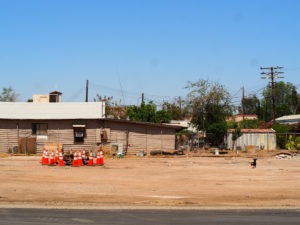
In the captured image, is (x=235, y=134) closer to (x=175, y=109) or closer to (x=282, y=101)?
(x=175, y=109)

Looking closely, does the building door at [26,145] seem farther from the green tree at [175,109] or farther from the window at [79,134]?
the green tree at [175,109]

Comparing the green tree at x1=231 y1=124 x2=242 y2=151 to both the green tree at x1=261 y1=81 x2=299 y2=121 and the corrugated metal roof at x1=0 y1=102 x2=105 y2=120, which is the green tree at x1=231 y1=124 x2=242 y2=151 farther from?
the green tree at x1=261 y1=81 x2=299 y2=121

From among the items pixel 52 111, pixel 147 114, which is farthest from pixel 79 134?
pixel 147 114

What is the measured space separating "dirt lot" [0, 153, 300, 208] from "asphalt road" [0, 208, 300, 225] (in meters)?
1.91

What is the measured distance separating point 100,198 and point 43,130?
96.6 ft

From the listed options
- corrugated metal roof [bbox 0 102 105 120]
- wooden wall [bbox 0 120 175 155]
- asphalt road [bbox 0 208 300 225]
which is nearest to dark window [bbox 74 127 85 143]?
wooden wall [bbox 0 120 175 155]

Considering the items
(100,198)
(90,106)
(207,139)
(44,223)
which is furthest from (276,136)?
(44,223)

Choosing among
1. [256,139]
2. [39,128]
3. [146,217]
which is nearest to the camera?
[146,217]

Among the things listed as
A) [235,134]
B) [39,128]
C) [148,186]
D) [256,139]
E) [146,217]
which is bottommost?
[146,217]

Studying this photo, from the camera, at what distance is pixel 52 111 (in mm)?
50344

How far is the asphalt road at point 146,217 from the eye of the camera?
14.0 meters

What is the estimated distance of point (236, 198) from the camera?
2081cm

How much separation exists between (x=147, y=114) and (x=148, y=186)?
4038cm

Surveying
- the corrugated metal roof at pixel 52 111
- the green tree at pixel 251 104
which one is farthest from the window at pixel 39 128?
the green tree at pixel 251 104
